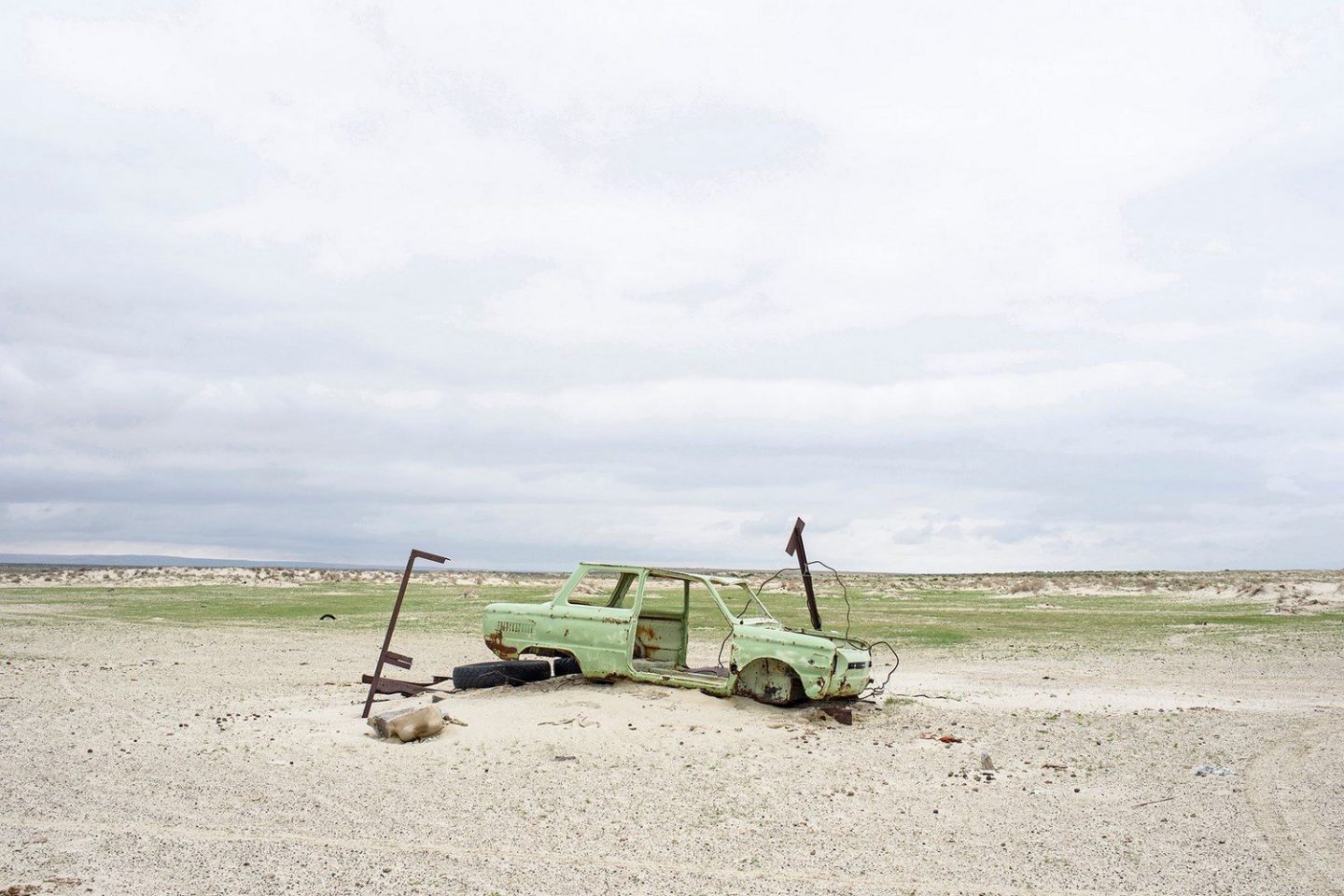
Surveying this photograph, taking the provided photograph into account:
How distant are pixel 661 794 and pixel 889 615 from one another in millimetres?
31275

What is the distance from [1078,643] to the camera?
85.6 feet

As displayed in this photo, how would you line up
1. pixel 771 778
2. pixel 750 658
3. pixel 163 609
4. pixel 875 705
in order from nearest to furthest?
pixel 771 778 → pixel 750 658 → pixel 875 705 → pixel 163 609

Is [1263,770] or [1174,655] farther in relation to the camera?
[1174,655]

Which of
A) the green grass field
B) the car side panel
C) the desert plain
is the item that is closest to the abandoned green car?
the car side panel

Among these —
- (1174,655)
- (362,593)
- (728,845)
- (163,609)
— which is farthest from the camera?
(362,593)

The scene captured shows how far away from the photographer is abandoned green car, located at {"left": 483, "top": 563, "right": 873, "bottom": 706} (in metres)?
12.5

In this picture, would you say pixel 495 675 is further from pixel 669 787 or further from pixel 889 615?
pixel 889 615

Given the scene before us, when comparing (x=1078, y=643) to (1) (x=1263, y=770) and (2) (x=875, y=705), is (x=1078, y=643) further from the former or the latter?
(1) (x=1263, y=770)

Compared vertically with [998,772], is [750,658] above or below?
above

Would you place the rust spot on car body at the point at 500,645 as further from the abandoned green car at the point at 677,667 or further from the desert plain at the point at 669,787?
the desert plain at the point at 669,787

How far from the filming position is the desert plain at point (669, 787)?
7.03m

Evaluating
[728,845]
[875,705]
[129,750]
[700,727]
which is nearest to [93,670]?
[129,750]

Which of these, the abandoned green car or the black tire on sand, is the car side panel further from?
the black tire on sand

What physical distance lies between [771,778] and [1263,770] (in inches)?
208
